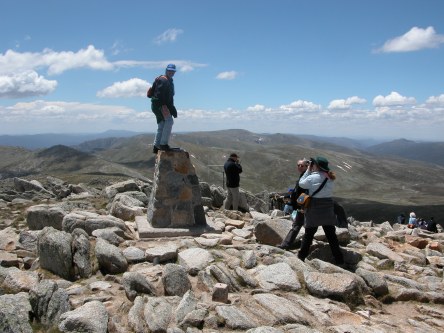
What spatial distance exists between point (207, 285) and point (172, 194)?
601 cm

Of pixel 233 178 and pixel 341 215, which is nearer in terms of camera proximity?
pixel 341 215

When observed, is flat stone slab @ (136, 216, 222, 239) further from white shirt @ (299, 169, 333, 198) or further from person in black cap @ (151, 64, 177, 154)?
white shirt @ (299, 169, 333, 198)

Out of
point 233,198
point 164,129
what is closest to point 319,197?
point 164,129

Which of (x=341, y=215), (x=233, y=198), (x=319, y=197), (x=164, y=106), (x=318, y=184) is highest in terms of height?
(x=164, y=106)

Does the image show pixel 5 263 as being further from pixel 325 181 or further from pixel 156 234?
pixel 325 181

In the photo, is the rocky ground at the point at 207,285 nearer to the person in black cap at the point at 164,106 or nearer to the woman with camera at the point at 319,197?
the woman with camera at the point at 319,197

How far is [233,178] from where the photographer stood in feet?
65.4

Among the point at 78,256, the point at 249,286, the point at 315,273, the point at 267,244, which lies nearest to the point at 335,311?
the point at 315,273

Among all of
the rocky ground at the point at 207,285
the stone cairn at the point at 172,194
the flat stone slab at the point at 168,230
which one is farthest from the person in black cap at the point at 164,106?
the rocky ground at the point at 207,285

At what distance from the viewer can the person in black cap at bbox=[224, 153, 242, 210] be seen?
1963 cm

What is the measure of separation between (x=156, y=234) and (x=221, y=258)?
335 cm

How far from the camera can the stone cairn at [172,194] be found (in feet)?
48.8

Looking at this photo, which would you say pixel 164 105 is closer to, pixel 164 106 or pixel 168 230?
pixel 164 106

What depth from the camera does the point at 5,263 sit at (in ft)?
38.6
